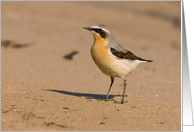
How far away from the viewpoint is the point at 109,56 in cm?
621

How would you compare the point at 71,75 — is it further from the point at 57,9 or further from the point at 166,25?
the point at 57,9

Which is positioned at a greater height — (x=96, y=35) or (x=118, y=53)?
(x=96, y=35)

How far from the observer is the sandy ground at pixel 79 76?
207 inches

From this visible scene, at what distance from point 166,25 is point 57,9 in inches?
381

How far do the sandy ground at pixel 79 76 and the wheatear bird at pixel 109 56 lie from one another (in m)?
0.78

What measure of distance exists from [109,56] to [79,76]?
347cm

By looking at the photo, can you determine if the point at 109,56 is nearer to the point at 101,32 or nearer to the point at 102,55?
the point at 102,55

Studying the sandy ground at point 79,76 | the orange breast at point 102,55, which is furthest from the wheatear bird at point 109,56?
the sandy ground at point 79,76

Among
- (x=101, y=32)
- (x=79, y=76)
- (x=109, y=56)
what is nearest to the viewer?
(x=109, y=56)

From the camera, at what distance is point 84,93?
737 cm

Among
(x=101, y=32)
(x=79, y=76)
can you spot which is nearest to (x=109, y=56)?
(x=101, y=32)

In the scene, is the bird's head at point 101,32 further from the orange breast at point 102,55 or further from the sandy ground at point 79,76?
the sandy ground at point 79,76

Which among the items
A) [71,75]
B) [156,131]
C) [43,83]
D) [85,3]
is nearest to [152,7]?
[85,3]

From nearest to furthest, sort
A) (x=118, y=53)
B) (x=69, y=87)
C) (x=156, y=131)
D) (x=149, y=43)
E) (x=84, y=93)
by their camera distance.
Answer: (x=156, y=131) → (x=118, y=53) → (x=84, y=93) → (x=69, y=87) → (x=149, y=43)
